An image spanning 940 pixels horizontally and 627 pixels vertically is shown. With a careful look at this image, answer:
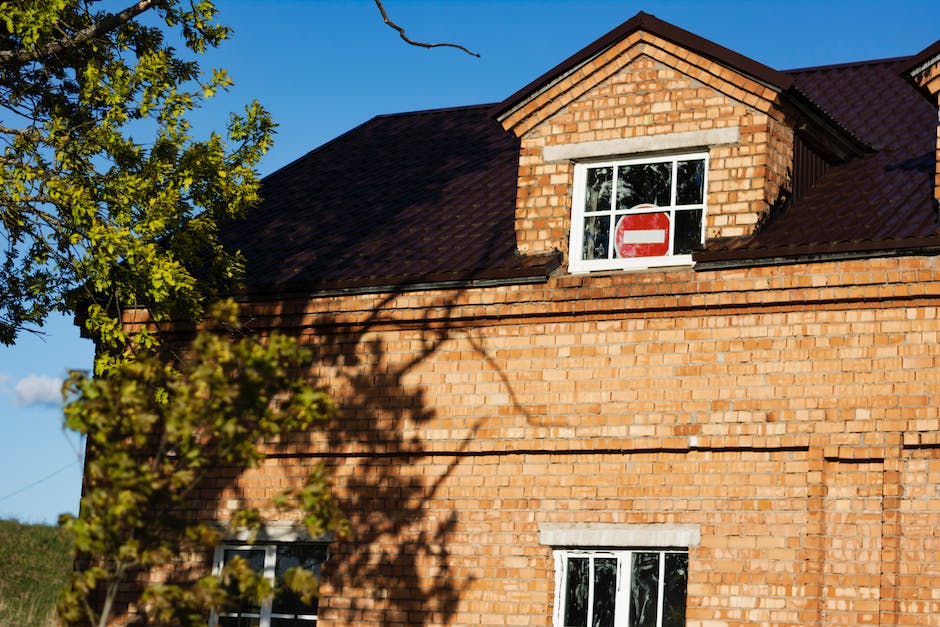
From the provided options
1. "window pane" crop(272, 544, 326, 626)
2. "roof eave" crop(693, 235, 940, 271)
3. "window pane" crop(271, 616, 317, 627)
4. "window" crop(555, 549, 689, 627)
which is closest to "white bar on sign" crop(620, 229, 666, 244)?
"roof eave" crop(693, 235, 940, 271)

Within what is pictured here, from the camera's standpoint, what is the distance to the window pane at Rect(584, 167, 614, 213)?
45.0ft

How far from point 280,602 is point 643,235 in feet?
17.4

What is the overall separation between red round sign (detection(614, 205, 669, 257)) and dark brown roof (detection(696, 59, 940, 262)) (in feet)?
2.00

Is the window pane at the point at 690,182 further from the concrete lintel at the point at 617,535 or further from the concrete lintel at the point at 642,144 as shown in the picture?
the concrete lintel at the point at 617,535

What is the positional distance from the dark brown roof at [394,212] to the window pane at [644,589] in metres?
2.93

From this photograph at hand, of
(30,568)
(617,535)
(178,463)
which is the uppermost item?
(178,463)

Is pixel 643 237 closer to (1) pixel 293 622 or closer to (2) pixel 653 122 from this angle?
(2) pixel 653 122

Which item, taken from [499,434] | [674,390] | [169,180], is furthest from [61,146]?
[674,390]

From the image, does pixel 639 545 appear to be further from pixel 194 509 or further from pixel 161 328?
pixel 161 328

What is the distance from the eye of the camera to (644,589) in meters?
12.3

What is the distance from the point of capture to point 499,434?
13.2m

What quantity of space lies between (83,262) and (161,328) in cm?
227

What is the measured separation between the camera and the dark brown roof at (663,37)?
512 inches

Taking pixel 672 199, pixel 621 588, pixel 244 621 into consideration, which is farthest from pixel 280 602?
pixel 672 199
